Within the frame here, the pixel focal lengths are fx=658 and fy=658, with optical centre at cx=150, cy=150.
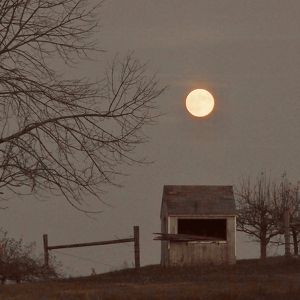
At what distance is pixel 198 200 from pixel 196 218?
1124 mm

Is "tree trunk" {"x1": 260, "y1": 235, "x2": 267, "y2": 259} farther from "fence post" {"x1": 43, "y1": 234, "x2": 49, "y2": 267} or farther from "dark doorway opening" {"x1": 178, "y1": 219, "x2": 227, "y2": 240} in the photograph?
"fence post" {"x1": 43, "y1": 234, "x2": 49, "y2": 267}

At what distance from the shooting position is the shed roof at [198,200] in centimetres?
3225

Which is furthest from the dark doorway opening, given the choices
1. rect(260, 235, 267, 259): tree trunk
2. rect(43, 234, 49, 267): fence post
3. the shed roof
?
rect(43, 234, 49, 267): fence post

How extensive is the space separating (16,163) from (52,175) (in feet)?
2.31

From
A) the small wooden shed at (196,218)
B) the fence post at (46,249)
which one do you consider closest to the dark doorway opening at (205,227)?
the small wooden shed at (196,218)

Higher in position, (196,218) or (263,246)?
(196,218)

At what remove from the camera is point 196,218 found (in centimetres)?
3219

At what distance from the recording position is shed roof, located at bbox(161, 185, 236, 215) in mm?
32250

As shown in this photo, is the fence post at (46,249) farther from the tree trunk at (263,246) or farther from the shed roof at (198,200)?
the tree trunk at (263,246)

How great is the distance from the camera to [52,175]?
36.8 ft

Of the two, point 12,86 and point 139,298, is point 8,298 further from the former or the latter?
point 12,86

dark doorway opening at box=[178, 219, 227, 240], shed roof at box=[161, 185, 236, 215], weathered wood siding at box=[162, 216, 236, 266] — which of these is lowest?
weathered wood siding at box=[162, 216, 236, 266]

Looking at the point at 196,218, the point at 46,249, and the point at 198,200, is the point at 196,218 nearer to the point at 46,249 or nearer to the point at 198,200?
→ the point at 198,200

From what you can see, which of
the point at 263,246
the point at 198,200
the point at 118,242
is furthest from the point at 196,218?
the point at 263,246
